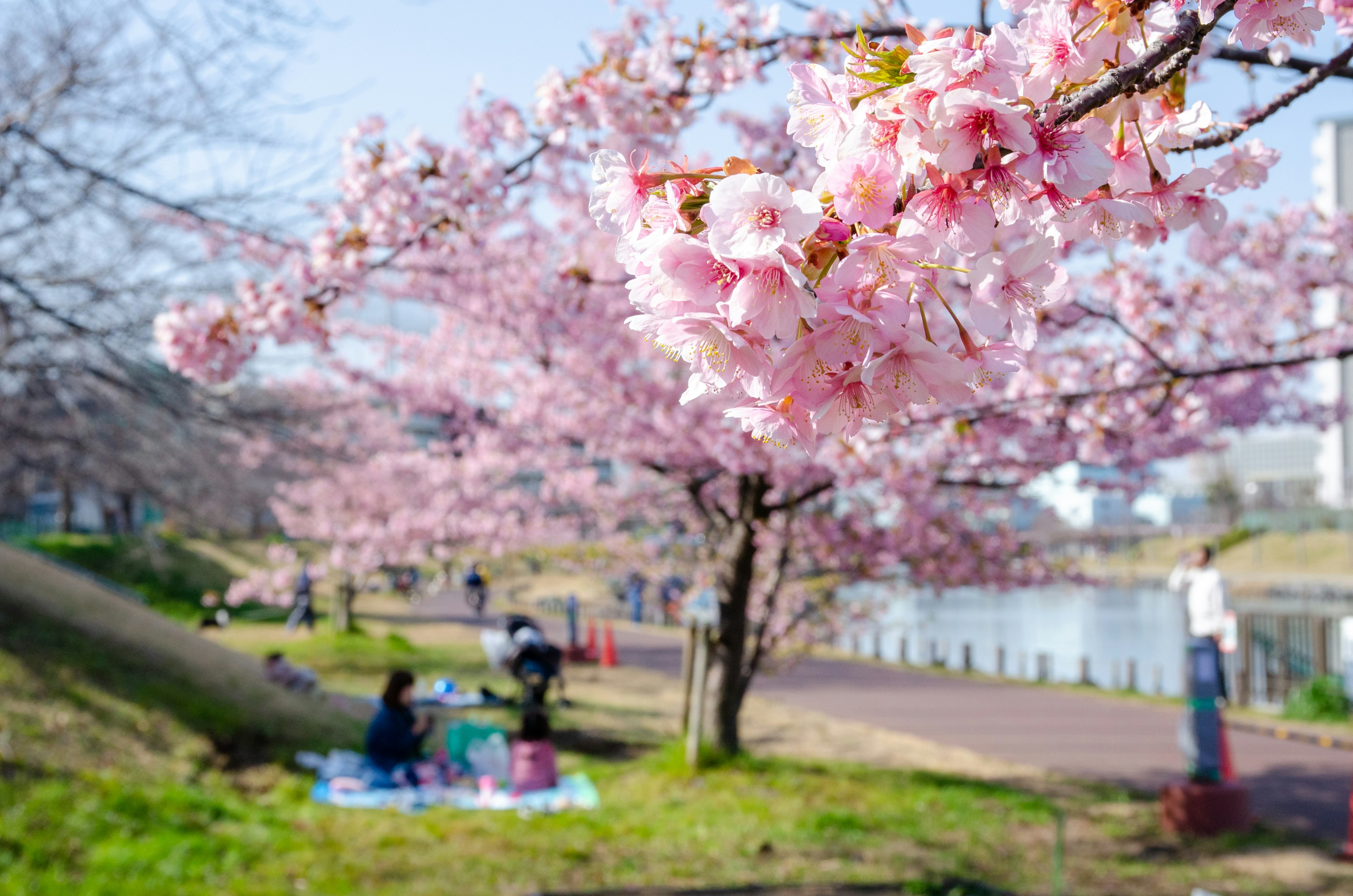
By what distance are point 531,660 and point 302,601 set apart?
35.1ft

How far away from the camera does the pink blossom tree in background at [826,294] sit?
1.07 m

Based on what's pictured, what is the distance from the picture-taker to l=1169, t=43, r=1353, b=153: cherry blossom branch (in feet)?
5.96

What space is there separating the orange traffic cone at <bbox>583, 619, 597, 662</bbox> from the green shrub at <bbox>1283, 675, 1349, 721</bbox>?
956cm

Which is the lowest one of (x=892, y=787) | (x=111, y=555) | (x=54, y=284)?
Answer: (x=892, y=787)

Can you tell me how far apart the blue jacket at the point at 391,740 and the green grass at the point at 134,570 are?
514 inches

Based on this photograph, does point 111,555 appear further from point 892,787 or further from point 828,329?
point 828,329

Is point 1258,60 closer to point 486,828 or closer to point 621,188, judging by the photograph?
point 621,188

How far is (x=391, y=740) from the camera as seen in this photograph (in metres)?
6.91

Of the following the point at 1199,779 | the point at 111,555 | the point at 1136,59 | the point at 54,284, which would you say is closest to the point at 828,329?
the point at 1136,59

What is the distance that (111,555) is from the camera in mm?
20922

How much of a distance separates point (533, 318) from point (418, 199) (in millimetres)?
4289

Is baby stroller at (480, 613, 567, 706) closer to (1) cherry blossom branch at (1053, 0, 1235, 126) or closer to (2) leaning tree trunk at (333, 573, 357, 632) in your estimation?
(1) cherry blossom branch at (1053, 0, 1235, 126)

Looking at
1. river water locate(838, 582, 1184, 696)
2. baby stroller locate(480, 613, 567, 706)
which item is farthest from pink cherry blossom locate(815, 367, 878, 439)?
river water locate(838, 582, 1184, 696)

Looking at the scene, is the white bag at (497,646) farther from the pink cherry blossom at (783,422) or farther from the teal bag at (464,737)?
the pink cherry blossom at (783,422)
